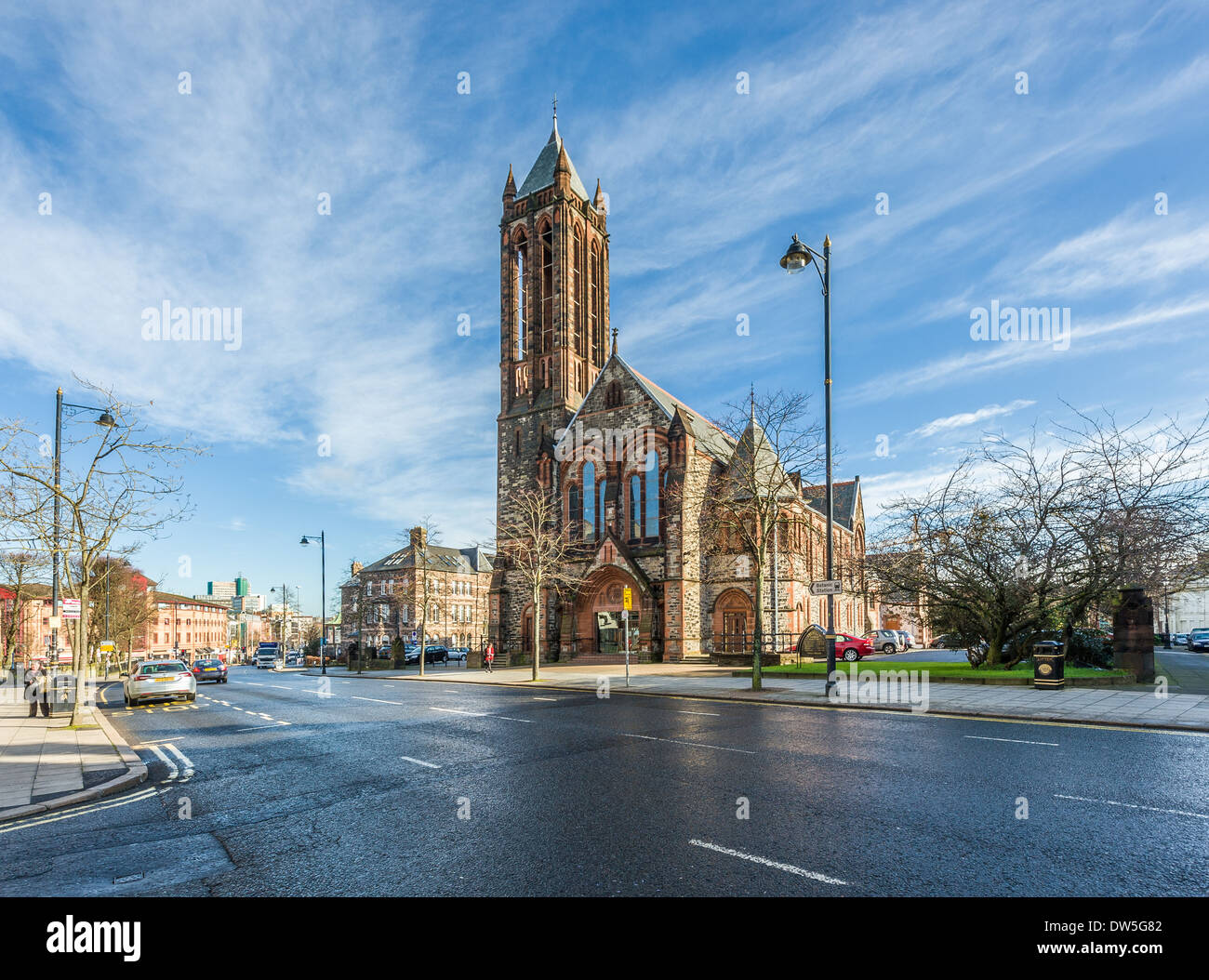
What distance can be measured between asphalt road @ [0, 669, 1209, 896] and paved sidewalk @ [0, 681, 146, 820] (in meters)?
0.39

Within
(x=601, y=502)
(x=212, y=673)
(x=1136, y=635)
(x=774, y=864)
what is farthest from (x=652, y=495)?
(x=774, y=864)

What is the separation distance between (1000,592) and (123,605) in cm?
6265

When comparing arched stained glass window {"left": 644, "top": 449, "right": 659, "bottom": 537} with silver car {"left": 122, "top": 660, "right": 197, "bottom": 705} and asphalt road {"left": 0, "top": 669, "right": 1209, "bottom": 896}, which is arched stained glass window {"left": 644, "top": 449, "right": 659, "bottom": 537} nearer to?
silver car {"left": 122, "top": 660, "right": 197, "bottom": 705}

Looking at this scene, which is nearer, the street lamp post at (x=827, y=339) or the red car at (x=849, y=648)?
the street lamp post at (x=827, y=339)

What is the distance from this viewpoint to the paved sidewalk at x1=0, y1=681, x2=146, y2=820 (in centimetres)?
784

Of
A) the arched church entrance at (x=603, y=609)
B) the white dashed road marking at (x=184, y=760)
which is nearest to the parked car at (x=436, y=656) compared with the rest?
the arched church entrance at (x=603, y=609)

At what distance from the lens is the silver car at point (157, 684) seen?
2241cm

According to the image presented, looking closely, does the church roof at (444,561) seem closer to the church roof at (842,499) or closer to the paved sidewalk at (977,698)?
the church roof at (842,499)

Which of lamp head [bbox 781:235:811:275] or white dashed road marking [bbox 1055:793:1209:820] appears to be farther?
lamp head [bbox 781:235:811:275]

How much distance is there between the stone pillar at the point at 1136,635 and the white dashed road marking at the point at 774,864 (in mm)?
18503

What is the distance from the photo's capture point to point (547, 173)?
49.2 metres

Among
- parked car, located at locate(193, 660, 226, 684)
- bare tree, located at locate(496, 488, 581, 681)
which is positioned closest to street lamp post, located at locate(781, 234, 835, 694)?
bare tree, located at locate(496, 488, 581, 681)
